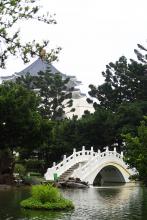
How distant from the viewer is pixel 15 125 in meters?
34.8

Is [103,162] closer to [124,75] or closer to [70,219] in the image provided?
[124,75]

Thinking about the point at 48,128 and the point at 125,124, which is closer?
the point at 48,128

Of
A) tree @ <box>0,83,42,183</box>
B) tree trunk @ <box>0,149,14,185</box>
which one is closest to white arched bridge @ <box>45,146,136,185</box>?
tree trunk @ <box>0,149,14,185</box>

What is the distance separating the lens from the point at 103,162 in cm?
4622

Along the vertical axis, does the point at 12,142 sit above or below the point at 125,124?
below

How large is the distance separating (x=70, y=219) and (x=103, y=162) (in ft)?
99.9

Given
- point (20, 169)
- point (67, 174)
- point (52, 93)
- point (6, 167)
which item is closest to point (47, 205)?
point (6, 167)

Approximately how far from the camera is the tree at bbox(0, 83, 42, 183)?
34.8m

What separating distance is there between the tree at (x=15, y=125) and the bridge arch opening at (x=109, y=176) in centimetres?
1481

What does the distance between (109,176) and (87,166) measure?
9305 mm

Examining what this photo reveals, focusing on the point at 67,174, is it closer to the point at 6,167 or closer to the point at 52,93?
the point at 6,167

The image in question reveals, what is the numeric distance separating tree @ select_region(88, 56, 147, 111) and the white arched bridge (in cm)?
1634

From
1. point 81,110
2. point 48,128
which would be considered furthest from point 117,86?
point 48,128

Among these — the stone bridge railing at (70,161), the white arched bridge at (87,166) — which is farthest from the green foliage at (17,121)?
the stone bridge railing at (70,161)
